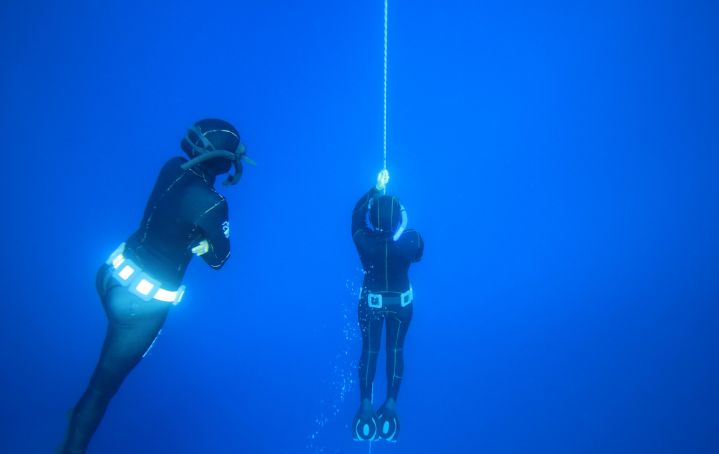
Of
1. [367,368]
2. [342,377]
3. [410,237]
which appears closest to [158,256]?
[410,237]

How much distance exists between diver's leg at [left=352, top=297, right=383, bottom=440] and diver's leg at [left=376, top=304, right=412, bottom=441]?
3.2 inches

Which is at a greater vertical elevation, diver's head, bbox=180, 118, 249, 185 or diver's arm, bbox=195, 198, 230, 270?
diver's head, bbox=180, 118, 249, 185

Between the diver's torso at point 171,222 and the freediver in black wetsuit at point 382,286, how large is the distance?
1274mm

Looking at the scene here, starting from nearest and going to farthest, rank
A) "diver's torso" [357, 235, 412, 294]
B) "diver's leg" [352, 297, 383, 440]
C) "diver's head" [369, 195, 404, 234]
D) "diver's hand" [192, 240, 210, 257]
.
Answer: "diver's hand" [192, 240, 210, 257] < "diver's head" [369, 195, 404, 234] < "diver's torso" [357, 235, 412, 294] < "diver's leg" [352, 297, 383, 440]

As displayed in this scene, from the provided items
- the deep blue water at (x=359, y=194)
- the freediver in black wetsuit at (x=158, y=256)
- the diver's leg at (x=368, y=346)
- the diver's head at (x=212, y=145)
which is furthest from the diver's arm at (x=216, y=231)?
the deep blue water at (x=359, y=194)

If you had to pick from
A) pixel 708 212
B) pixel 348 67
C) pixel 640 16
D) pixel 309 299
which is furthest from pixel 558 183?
pixel 309 299

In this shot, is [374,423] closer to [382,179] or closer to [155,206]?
[382,179]

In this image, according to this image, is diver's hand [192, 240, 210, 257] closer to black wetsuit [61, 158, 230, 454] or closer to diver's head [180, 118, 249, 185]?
black wetsuit [61, 158, 230, 454]

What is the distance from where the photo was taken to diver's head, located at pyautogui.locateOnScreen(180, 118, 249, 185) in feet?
7.12

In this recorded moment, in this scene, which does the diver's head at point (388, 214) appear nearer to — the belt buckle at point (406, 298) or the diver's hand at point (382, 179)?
the diver's hand at point (382, 179)

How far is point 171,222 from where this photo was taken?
215 cm

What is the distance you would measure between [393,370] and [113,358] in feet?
7.16

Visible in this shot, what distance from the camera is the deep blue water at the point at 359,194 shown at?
3689 mm

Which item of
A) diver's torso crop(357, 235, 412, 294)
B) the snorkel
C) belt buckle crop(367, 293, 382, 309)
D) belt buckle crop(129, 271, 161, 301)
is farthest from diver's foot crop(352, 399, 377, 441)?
the snorkel
